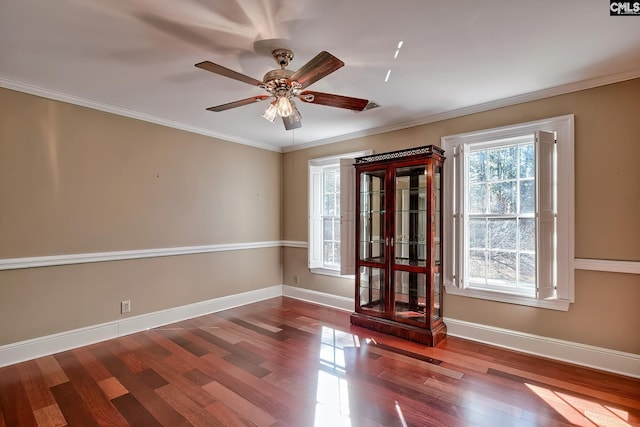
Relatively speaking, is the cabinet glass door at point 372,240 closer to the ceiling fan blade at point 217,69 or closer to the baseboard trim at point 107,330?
the baseboard trim at point 107,330

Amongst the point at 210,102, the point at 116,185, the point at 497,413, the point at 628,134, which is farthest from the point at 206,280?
the point at 628,134

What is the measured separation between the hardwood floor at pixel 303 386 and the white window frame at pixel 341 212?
1075mm

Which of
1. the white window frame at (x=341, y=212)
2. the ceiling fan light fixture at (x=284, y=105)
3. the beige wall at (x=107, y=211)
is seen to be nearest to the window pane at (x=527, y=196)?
the white window frame at (x=341, y=212)

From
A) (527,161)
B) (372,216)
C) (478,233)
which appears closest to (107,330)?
(372,216)

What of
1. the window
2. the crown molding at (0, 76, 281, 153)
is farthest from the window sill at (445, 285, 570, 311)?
the crown molding at (0, 76, 281, 153)

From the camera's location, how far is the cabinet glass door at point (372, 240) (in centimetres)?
363

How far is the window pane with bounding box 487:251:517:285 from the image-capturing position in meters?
3.15

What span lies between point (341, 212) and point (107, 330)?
2.97 metres

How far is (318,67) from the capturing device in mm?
1861

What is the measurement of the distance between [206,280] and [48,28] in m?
3.11

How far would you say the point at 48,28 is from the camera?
6.48ft

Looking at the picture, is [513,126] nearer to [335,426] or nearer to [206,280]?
[335,426]

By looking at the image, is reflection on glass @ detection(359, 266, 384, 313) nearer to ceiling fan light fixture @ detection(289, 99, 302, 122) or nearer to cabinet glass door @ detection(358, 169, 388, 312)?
cabinet glass door @ detection(358, 169, 388, 312)

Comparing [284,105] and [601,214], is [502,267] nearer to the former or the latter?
[601,214]
